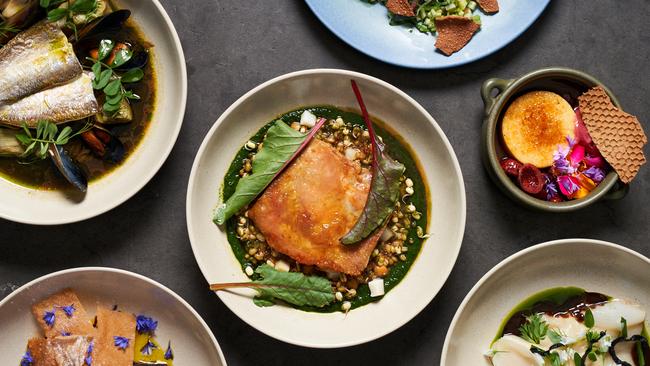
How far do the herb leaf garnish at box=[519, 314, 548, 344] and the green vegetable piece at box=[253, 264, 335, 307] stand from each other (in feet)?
2.53

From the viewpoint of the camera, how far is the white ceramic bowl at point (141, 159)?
8.46 feet

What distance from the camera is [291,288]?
2607mm

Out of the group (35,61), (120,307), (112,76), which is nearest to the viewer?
(35,61)

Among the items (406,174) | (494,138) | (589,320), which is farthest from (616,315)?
(406,174)

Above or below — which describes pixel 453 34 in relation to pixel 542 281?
above

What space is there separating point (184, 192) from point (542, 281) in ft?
4.77

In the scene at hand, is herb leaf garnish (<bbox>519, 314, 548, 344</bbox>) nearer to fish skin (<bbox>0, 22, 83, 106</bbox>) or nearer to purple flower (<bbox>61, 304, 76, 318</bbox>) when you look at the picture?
purple flower (<bbox>61, 304, 76, 318</bbox>)

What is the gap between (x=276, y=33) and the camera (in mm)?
2773

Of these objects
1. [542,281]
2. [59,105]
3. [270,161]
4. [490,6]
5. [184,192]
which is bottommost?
[542,281]

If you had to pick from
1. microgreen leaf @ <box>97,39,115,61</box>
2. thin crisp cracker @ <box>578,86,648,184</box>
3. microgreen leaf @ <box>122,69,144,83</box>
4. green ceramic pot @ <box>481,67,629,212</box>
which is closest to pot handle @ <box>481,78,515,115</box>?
green ceramic pot @ <box>481,67,629,212</box>

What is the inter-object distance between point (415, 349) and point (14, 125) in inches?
69.0

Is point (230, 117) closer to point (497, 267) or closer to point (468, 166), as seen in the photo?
point (468, 166)

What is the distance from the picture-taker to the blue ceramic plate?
2688 millimetres

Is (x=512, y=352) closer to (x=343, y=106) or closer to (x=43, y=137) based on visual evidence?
(x=343, y=106)
